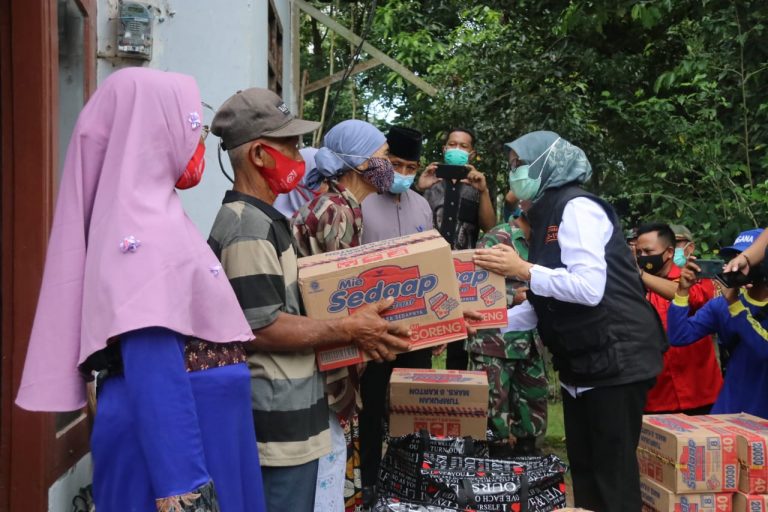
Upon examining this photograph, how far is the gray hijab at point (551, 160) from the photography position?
3.76m

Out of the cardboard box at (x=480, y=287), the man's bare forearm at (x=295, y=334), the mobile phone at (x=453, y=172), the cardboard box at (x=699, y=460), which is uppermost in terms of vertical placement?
the mobile phone at (x=453, y=172)

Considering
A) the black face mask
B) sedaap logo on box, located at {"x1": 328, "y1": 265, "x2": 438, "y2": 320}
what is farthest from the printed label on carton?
sedaap logo on box, located at {"x1": 328, "y1": 265, "x2": 438, "y2": 320}

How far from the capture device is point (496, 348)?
5535 millimetres

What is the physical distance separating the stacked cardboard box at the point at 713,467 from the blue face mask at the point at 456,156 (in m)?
2.93

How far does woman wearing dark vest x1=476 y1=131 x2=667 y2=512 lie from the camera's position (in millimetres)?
3523

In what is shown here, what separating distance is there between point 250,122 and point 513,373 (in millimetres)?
3408

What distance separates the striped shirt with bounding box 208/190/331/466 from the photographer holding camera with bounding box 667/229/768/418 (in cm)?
254

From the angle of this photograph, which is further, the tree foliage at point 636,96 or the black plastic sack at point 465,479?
the tree foliage at point 636,96

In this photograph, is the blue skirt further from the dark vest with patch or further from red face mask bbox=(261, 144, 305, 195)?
the dark vest with patch

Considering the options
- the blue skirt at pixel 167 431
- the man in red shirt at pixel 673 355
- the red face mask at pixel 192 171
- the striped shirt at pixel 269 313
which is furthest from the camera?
the man in red shirt at pixel 673 355

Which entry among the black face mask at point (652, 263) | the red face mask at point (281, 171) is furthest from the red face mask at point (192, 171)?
the black face mask at point (652, 263)

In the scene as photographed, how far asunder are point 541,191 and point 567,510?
1464 mm

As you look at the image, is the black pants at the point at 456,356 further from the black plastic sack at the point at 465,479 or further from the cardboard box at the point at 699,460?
the cardboard box at the point at 699,460

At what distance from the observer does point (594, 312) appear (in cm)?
361
